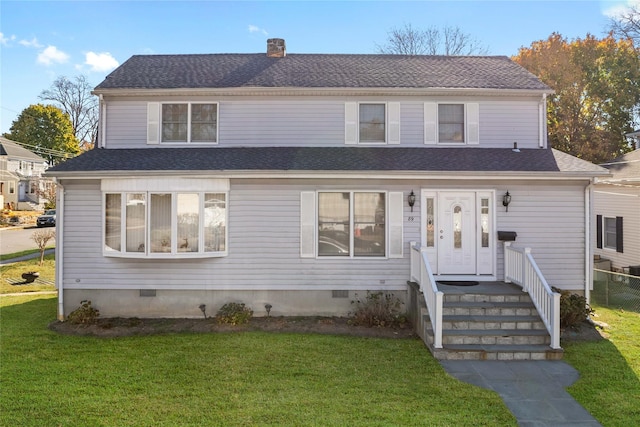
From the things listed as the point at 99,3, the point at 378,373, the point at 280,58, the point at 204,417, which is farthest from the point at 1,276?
the point at 378,373

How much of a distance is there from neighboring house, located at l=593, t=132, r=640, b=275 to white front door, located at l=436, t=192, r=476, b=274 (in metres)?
7.82

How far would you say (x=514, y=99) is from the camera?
1037cm

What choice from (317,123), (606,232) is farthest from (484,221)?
(606,232)

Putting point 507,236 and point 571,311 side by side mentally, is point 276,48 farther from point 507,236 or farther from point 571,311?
point 571,311

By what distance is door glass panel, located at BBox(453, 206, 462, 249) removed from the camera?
9281mm

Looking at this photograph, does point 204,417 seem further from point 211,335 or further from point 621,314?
point 621,314

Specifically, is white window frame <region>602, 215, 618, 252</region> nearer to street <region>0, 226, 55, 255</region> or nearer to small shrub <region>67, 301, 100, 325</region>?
small shrub <region>67, 301, 100, 325</region>

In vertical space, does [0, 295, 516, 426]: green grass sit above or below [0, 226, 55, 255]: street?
below

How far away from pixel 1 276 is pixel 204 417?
1456 cm

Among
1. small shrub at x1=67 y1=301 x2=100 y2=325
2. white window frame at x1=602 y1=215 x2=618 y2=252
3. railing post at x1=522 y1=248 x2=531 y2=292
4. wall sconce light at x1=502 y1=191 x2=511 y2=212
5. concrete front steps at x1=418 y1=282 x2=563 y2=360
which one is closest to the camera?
concrete front steps at x1=418 y1=282 x2=563 y2=360

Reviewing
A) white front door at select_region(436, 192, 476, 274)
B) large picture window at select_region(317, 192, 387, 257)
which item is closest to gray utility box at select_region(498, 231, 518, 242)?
white front door at select_region(436, 192, 476, 274)

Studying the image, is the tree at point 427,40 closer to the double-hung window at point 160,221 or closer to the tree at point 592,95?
the tree at point 592,95

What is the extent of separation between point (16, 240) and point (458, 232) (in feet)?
89.7

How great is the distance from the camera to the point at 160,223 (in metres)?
8.98
